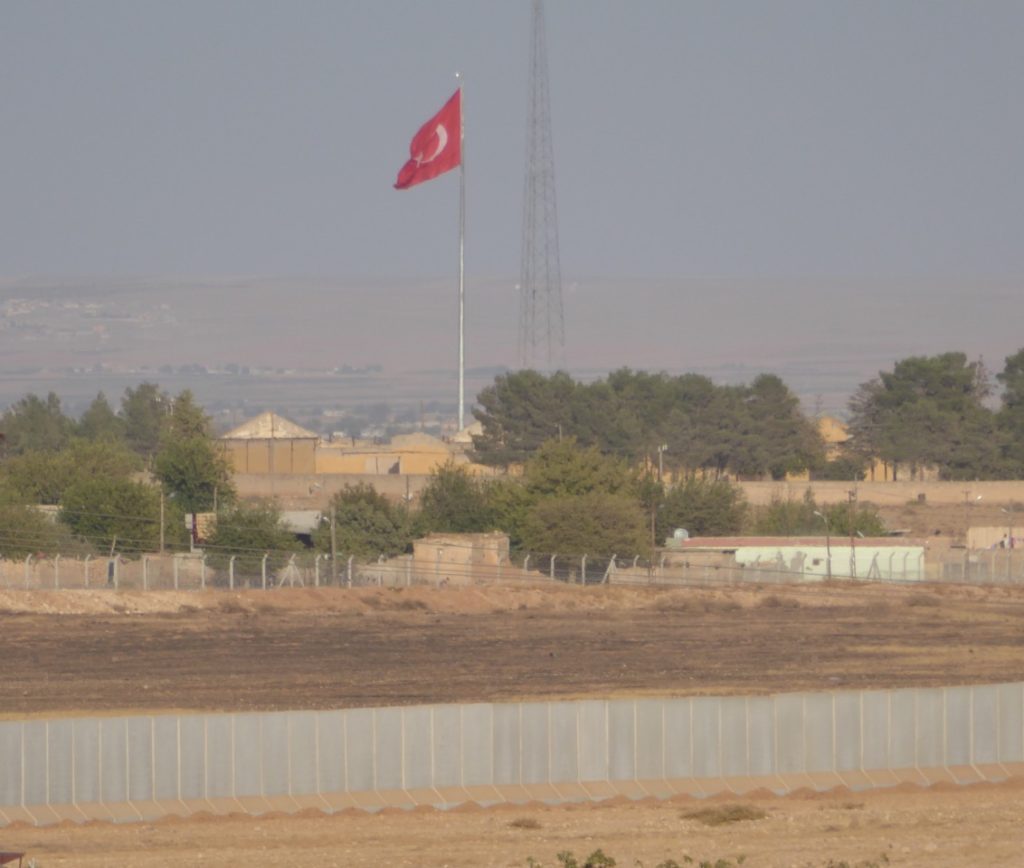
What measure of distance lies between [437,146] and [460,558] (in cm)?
2516

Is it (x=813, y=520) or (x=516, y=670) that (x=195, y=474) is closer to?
(x=813, y=520)

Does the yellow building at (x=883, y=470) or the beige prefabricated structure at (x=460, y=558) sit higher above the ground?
the yellow building at (x=883, y=470)

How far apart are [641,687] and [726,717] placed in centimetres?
1346

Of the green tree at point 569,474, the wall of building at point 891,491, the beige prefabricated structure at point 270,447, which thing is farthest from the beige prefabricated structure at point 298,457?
the green tree at point 569,474

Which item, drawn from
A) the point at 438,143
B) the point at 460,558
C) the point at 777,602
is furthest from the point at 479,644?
the point at 438,143

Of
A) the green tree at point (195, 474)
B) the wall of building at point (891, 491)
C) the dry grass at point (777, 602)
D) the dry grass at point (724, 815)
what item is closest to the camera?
the dry grass at point (724, 815)

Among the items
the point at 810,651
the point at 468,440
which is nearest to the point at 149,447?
the point at 468,440

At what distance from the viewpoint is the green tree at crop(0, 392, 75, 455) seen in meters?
127

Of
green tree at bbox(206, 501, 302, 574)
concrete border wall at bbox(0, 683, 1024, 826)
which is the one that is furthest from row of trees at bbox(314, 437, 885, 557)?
concrete border wall at bbox(0, 683, 1024, 826)

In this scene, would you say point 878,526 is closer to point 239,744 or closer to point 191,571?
point 191,571

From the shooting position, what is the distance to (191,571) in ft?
175

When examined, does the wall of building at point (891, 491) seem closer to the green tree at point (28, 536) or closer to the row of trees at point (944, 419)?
the row of trees at point (944, 419)

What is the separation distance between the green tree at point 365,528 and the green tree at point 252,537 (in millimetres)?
1501

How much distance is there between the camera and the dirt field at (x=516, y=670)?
63.2ft
